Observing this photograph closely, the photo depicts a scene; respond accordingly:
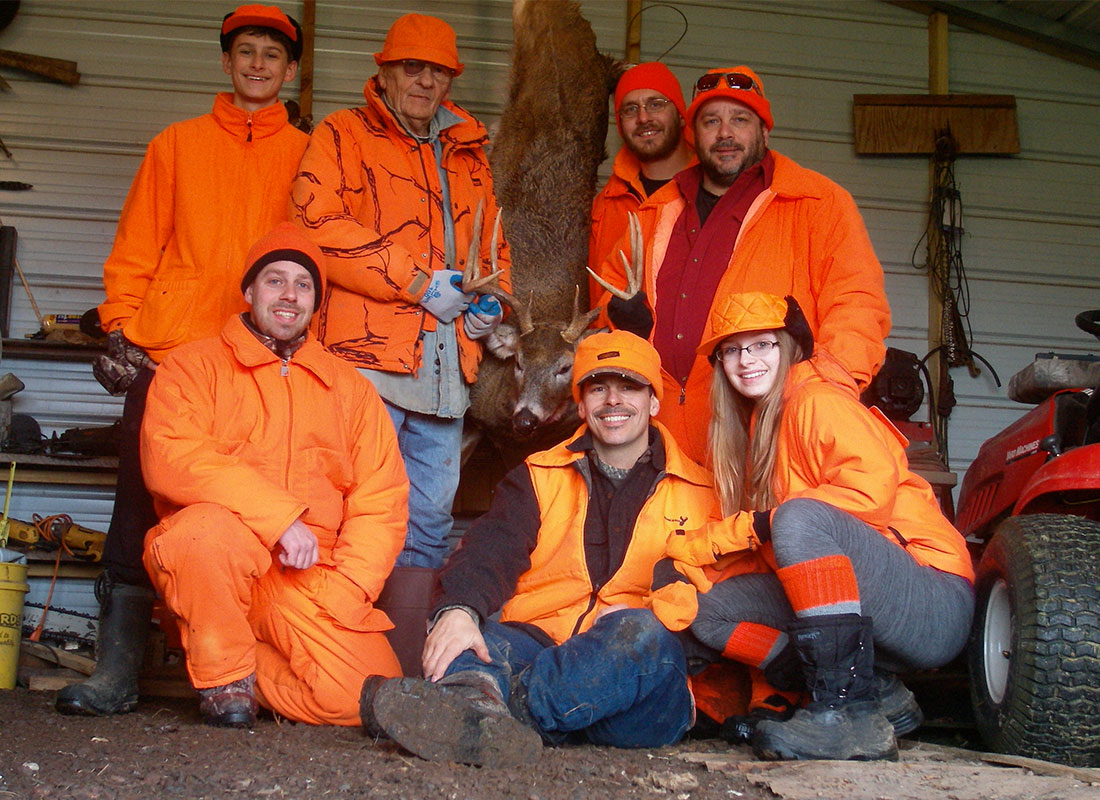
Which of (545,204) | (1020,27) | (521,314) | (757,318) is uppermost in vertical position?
(1020,27)

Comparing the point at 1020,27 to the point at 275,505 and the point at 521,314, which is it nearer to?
the point at 521,314

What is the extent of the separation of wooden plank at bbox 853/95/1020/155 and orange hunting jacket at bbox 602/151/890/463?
421 cm

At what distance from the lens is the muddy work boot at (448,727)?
299 cm

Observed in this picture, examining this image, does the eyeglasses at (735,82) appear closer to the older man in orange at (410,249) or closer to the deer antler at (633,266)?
the deer antler at (633,266)

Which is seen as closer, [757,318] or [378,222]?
[757,318]

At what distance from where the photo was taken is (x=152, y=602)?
14.7 feet

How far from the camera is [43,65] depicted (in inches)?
321

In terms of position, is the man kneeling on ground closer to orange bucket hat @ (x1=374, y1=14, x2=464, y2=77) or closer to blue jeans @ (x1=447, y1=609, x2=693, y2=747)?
blue jeans @ (x1=447, y1=609, x2=693, y2=747)

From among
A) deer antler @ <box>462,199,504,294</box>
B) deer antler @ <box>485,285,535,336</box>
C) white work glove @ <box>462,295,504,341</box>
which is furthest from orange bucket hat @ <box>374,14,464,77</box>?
deer antler @ <box>485,285,535,336</box>

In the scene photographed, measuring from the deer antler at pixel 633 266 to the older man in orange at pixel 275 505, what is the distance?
1.38 m

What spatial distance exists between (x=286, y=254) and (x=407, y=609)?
145 cm

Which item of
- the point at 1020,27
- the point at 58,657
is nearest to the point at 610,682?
the point at 58,657

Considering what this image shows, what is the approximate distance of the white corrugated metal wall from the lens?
827 centimetres

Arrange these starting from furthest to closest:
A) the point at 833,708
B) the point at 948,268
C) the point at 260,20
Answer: the point at 948,268
the point at 260,20
the point at 833,708
